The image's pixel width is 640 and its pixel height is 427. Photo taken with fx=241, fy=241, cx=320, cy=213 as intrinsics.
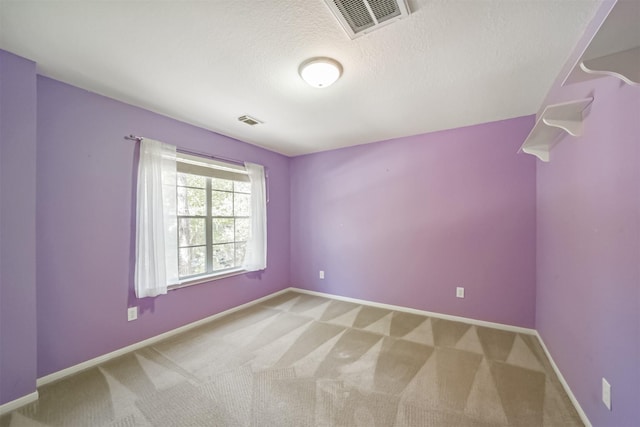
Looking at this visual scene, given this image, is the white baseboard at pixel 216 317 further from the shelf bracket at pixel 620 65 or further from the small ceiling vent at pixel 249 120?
the small ceiling vent at pixel 249 120

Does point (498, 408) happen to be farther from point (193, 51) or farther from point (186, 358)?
point (193, 51)

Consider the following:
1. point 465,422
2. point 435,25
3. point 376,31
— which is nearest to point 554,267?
point 465,422

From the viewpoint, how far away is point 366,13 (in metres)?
1.33

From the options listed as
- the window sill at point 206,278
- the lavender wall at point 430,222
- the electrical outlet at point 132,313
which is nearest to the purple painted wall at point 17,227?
the electrical outlet at point 132,313

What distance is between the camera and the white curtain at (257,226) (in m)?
3.46

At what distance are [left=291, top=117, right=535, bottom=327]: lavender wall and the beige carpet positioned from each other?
513mm

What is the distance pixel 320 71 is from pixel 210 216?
7.39 feet

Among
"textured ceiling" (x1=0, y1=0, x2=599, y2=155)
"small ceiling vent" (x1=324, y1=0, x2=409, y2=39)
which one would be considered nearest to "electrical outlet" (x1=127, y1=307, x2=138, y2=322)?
"textured ceiling" (x1=0, y1=0, x2=599, y2=155)

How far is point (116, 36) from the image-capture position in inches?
59.1

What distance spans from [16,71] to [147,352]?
2430 mm

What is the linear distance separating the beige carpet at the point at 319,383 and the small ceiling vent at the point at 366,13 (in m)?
2.40

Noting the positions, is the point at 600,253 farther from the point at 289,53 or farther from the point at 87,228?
the point at 87,228

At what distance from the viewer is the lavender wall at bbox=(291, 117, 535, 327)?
2.68m

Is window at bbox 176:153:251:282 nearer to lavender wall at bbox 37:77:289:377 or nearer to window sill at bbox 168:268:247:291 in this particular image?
window sill at bbox 168:268:247:291
